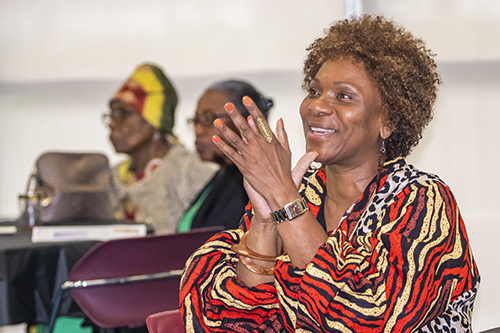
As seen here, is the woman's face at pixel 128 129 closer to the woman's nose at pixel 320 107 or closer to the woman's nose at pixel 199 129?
the woman's nose at pixel 199 129

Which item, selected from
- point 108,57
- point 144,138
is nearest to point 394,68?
point 144,138

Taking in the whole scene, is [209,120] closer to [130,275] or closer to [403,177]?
[130,275]

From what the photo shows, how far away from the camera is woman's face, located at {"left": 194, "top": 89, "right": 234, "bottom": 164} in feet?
9.76

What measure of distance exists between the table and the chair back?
161 mm

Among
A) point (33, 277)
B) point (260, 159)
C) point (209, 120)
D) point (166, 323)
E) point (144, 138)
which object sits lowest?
point (33, 277)

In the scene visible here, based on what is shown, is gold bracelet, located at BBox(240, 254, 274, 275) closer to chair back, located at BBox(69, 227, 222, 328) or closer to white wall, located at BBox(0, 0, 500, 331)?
chair back, located at BBox(69, 227, 222, 328)

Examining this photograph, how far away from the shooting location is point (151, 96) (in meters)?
4.08

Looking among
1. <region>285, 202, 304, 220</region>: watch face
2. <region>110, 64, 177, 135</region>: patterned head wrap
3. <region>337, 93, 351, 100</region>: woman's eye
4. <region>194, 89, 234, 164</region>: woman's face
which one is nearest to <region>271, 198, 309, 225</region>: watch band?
<region>285, 202, 304, 220</region>: watch face

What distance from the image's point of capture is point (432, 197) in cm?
136

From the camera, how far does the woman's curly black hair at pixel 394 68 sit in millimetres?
1531

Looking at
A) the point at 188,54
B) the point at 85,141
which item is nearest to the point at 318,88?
the point at 188,54

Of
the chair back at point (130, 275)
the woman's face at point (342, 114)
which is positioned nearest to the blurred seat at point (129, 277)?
the chair back at point (130, 275)

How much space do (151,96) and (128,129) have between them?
30cm

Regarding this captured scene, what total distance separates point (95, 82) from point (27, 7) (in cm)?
106
